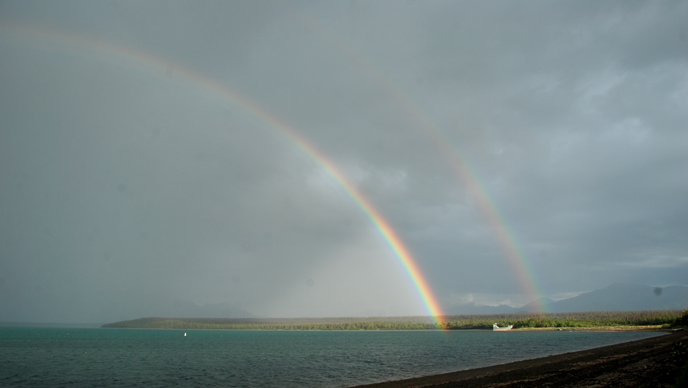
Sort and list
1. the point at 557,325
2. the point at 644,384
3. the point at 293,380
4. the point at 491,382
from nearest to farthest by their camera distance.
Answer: the point at 644,384, the point at 491,382, the point at 293,380, the point at 557,325

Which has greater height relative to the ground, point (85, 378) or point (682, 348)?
point (682, 348)

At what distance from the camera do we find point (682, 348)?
34062 mm

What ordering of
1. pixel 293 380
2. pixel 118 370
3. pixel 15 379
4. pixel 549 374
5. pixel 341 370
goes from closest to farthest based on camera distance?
→ pixel 549 374 < pixel 293 380 < pixel 15 379 < pixel 341 370 < pixel 118 370

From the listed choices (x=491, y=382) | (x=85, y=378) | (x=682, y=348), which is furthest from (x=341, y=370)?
(x=682, y=348)

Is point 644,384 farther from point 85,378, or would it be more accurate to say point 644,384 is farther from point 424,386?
point 85,378

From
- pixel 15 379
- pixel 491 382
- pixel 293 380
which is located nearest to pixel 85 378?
pixel 15 379

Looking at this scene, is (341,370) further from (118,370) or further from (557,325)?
(557,325)

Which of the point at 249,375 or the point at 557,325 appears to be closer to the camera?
the point at 249,375

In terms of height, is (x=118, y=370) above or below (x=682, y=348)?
below

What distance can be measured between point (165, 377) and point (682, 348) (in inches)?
1863

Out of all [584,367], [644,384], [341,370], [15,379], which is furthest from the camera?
[341,370]

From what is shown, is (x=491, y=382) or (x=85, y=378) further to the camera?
(x=85, y=378)

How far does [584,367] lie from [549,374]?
16.9ft

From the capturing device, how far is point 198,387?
32438 millimetres
